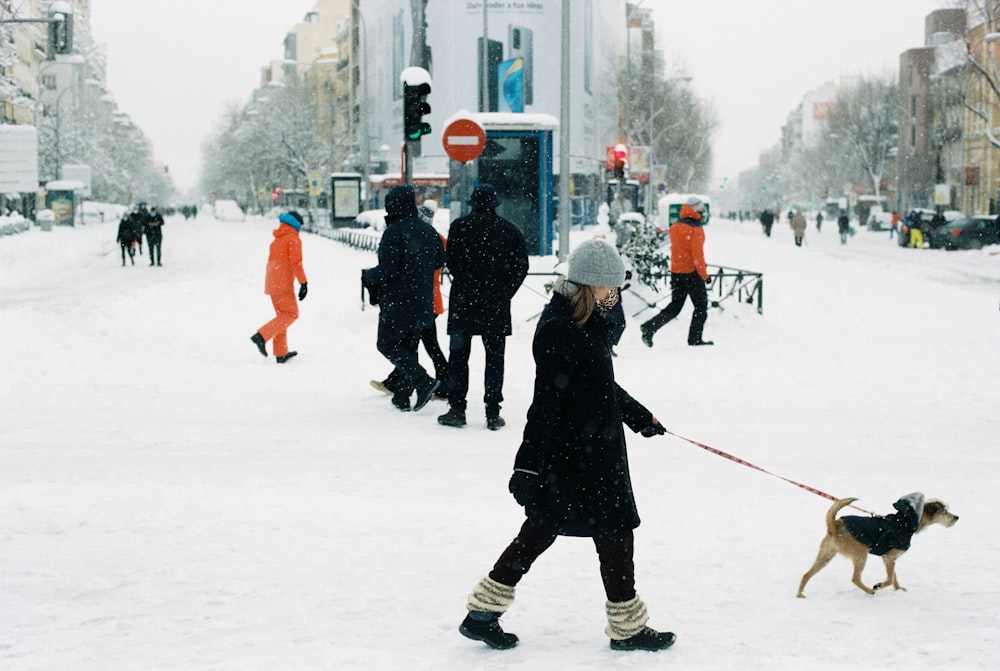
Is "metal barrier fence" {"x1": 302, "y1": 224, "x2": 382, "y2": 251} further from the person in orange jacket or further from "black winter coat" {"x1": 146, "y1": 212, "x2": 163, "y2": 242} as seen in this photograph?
the person in orange jacket

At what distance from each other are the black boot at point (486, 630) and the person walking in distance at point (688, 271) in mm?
9302

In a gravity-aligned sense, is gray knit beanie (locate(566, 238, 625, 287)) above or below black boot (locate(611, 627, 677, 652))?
above

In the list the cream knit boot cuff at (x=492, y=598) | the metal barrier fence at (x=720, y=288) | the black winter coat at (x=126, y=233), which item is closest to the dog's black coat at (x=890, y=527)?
the cream knit boot cuff at (x=492, y=598)

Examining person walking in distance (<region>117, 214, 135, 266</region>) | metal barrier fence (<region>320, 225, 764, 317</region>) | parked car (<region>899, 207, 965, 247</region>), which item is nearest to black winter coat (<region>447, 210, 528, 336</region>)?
metal barrier fence (<region>320, 225, 764, 317</region>)

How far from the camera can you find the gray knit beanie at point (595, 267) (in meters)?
4.35

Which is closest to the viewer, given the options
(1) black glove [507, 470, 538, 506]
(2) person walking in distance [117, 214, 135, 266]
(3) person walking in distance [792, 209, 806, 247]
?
(1) black glove [507, 470, 538, 506]

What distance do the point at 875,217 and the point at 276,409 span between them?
66174 millimetres

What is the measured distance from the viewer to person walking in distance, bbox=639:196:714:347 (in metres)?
13.5

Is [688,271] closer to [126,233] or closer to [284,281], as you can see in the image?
[284,281]

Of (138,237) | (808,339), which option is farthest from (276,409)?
(138,237)

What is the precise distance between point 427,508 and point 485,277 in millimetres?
2510

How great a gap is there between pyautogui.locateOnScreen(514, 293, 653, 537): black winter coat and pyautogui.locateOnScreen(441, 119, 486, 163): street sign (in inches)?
408

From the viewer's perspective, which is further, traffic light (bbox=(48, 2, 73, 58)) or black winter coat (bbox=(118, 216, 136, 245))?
black winter coat (bbox=(118, 216, 136, 245))

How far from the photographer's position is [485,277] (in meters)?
8.73
